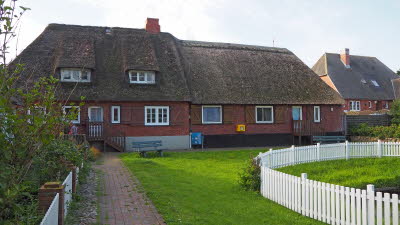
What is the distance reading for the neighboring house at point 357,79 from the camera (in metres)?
44.8

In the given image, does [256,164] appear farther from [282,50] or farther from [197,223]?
[282,50]

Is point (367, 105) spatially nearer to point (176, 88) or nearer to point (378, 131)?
point (378, 131)

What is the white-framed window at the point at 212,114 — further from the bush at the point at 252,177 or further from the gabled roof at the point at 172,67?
the bush at the point at 252,177

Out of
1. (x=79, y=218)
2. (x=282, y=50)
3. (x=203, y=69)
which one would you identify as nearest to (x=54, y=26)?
(x=203, y=69)

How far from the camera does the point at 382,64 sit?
51.9m

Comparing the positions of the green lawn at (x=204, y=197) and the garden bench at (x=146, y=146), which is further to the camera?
the garden bench at (x=146, y=146)

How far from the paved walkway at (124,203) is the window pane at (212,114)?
41.8 ft

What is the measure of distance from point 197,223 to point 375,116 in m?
26.7

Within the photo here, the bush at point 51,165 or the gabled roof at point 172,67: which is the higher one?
the gabled roof at point 172,67

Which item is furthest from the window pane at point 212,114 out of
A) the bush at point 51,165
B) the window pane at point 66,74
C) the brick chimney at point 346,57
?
the brick chimney at point 346,57

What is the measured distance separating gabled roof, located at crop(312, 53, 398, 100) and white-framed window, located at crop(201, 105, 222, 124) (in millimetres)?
23821

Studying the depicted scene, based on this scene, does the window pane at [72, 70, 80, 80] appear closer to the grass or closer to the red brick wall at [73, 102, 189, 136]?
the red brick wall at [73, 102, 189, 136]

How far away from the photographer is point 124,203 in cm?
896

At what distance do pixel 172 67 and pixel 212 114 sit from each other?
4.34 m
